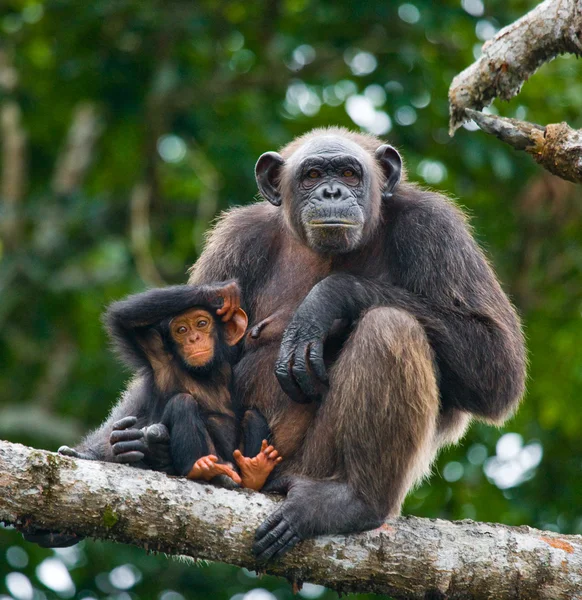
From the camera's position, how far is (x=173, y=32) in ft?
42.3

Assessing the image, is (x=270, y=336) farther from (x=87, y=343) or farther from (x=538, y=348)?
(x=87, y=343)

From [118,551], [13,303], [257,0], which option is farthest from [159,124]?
[118,551]

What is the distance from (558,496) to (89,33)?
886 cm

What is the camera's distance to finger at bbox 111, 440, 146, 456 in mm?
6426

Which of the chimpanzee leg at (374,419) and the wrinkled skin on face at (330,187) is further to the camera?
the wrinkled skin on face at (330,187)

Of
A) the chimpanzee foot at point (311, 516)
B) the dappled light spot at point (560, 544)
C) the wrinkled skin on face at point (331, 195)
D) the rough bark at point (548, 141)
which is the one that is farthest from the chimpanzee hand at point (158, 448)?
the rough bark at point (548, 141)

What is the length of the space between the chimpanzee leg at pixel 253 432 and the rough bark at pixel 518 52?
2496 mm

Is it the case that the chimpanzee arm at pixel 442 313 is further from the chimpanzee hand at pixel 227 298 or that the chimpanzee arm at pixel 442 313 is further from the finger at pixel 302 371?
the chimpanzee hand at pixel 227 298

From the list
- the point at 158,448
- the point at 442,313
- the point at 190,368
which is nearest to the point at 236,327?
the point at 190,368

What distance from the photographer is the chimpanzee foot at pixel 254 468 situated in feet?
21.6

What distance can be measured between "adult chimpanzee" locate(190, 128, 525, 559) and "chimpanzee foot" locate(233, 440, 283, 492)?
133 mm

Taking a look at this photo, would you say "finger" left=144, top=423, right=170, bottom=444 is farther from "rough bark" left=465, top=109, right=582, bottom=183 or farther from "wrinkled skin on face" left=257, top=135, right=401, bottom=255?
"rough bark" left=465, top=109, right=582, bottom=183

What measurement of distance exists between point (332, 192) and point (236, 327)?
1223 mm

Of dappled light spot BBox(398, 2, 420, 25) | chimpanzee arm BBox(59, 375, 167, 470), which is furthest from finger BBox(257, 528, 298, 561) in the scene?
dappled light spot BBox(398, 2, 420, 25)
